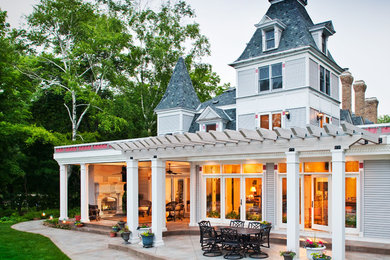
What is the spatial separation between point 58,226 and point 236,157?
1048 centimetres

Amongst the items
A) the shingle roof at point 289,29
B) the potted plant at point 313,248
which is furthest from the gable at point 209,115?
the potted plant at point 313,248

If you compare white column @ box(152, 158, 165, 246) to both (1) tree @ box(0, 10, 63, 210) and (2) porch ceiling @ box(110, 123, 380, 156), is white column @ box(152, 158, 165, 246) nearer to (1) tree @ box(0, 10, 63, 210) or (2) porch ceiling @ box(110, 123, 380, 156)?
(2) porch ceiling @ box(110, 123, 380, 156)

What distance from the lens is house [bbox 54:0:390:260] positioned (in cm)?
919

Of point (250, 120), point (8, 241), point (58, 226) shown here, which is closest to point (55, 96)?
point (58, 226)

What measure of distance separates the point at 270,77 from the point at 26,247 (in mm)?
11539

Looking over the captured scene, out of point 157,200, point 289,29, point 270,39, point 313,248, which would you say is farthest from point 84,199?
point 289,29

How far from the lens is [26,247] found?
1252cm

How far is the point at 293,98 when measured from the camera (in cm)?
1347

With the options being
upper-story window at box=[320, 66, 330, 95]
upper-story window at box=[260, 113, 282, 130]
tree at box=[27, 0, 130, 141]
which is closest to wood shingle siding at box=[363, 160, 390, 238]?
upper-story window at box=[260, 113, 282, 130]

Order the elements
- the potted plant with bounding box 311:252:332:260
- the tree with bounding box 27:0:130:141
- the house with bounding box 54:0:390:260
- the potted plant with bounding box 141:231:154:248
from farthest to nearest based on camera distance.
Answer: the tree with bounding box 27:0:130:141 → the potted plant with bounding box 141:231:154:248 → the house with bounding box 54:0:390:260 → the potted plant with bounding box 311:252:332:260

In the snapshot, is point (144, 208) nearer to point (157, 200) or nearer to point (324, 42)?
point (157, 200)

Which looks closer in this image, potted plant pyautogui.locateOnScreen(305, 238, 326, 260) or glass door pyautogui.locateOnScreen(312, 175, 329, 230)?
potted plant pyautogui.locateOnScreen(305, 238, 326, 260)

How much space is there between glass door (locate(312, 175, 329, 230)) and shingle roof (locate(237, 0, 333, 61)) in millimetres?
5288

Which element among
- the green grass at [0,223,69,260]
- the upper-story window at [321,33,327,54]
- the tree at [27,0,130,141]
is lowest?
the green grass at [0,223,69,260]
